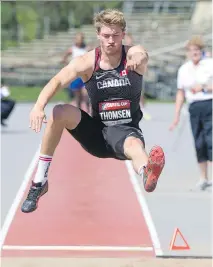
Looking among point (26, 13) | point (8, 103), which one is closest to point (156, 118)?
point (8, 103)

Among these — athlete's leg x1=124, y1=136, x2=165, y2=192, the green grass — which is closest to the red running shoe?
athlete's leg x1=124, y1=136, x2=165, y2=192

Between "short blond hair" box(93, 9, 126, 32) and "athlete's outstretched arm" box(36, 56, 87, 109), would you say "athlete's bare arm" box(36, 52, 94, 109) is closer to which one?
"athlete's outstretched arm" box(36, 56, 87, 109)

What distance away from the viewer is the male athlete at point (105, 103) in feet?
20.6

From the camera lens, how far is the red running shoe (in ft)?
18.9

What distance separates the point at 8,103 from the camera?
1633 centimetres

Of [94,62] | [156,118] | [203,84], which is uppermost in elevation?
[94,62]

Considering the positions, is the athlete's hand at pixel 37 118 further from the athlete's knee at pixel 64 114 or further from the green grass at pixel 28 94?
the green grass at pixel 28 94

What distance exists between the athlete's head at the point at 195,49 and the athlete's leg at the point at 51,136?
153 inches

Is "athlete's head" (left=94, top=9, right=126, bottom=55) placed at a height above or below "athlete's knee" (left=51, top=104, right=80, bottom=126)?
above

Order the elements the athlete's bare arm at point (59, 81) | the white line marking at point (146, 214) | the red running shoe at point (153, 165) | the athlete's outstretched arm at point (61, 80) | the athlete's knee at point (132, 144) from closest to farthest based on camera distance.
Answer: the red running shoe at point (153, 165) → the athlete's bare arm at point (59, 81) → the athlete's outstretched arm at point (61, 80) → the athlete's knee at point (132, 144) → the white line marking at point (146, 214)

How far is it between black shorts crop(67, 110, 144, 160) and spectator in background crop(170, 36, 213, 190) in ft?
11.8

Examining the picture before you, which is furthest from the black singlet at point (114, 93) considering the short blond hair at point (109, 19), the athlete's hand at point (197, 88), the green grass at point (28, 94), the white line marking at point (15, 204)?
the green grass at point (28, 94)

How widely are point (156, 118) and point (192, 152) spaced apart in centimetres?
614

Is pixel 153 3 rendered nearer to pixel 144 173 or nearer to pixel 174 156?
pixel 174 156
